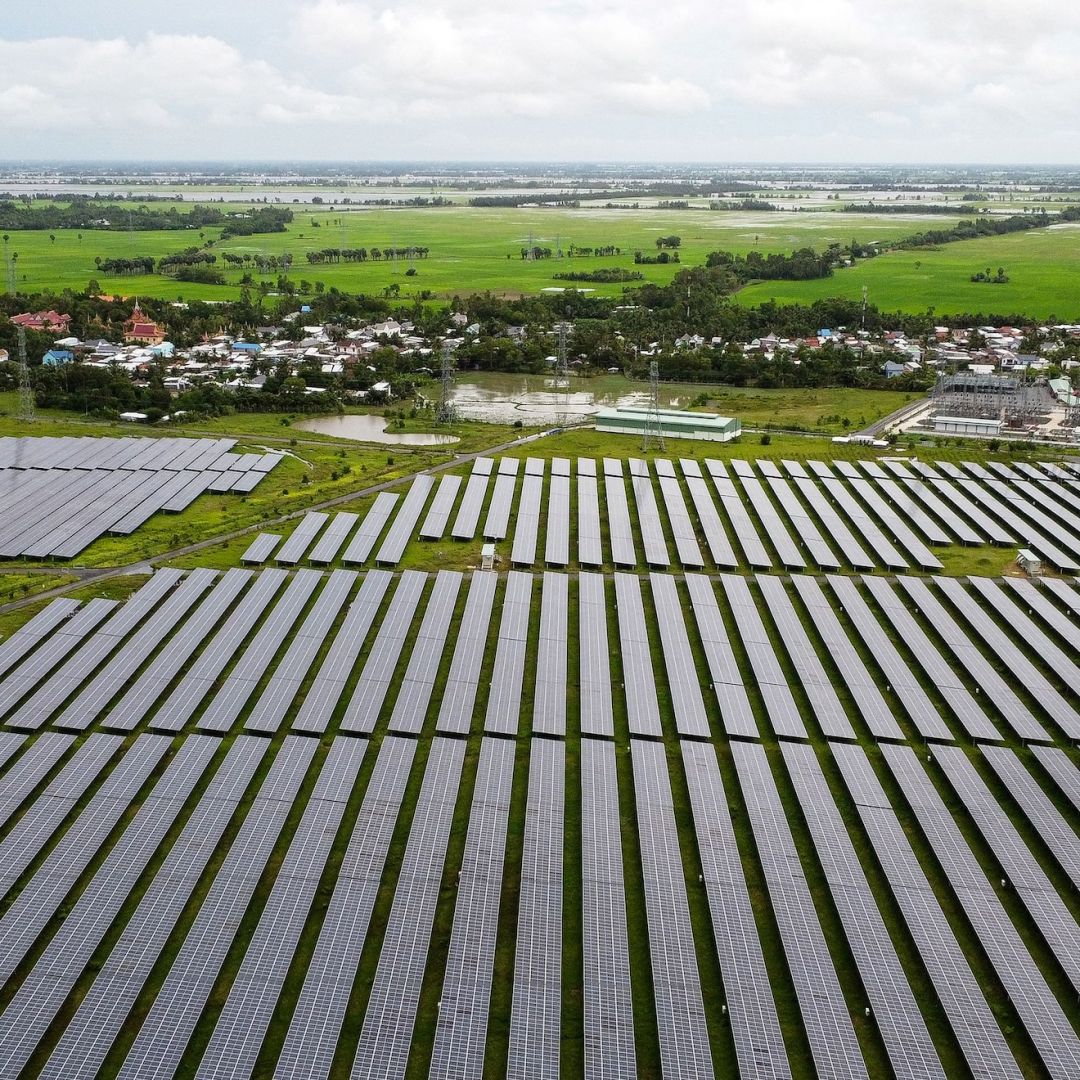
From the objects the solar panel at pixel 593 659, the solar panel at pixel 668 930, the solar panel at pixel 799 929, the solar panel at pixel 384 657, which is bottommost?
the solar panel at pixel 799 929

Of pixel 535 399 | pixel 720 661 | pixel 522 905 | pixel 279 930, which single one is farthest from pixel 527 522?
pixel 535 399

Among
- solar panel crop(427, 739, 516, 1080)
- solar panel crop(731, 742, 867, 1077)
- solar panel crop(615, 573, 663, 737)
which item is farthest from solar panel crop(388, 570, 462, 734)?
solar panel crop(731, 742, 867, 1077)

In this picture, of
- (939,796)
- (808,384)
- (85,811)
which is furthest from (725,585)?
(808,384)

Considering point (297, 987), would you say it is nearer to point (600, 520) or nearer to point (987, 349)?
point (600, 520)

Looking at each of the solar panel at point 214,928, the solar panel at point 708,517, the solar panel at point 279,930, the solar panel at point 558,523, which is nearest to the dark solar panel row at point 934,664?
the solar panel at point 708,517

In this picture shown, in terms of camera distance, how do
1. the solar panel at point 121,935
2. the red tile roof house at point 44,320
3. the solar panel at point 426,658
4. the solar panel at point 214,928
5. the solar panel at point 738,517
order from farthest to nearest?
1. the red tile roof house at point 44,320
2. the solar panel at point 738,517
3. the solar panel at point 426,658
4. the solar panel at point 121,935
5. the solar panel at point 214,928

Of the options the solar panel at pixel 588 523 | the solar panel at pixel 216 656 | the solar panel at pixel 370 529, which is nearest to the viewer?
the solar panel at pixel 216 656

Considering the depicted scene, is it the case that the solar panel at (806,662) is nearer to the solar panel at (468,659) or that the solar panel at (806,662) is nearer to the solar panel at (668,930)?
the solar panel at (668,930)
